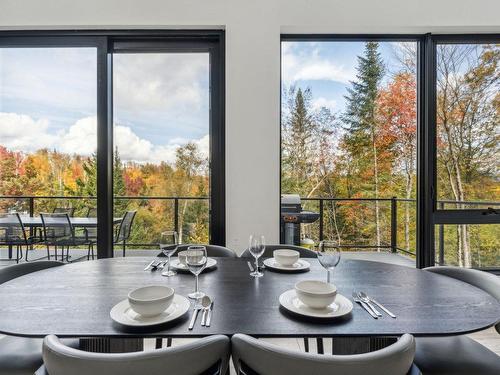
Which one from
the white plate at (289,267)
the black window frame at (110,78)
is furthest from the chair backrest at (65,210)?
the white plate at (289,267)

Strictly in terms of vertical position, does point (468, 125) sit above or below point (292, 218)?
above

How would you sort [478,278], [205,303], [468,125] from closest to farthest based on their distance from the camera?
[205,303] < [478,278] < [468,125]

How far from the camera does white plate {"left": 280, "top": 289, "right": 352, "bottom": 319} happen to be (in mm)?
1028

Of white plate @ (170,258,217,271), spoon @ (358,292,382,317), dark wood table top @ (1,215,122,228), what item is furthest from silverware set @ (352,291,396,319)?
dark wood table top @ (1,215,122,228)

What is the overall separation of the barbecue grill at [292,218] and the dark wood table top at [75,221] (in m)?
1.51

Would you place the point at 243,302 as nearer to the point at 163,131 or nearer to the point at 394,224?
the point at 163,131

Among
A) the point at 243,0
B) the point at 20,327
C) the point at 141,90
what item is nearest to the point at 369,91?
the point at 243,0

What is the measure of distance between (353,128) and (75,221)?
2.71 metres

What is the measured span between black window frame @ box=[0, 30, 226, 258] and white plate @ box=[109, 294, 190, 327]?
60.1 inches

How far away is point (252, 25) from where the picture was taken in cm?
252

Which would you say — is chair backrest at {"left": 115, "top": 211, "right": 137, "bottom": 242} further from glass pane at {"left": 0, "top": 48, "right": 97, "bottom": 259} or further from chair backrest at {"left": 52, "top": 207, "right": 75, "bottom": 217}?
chair backrest at {"left": 52, "top": 207, "right": 75, "bottom": 217}

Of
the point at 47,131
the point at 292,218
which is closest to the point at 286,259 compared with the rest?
the point at 292,218

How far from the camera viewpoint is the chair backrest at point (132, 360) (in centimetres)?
75

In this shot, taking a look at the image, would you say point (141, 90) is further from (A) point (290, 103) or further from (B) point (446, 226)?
(B) point (446, 226)
